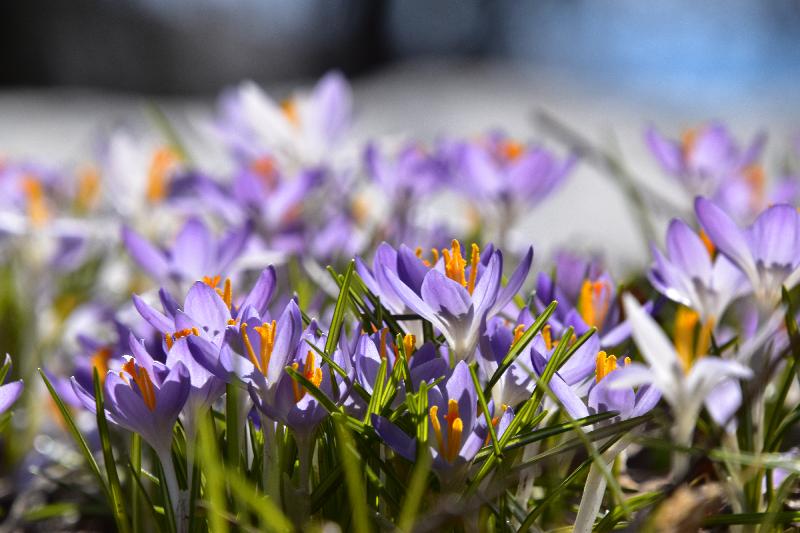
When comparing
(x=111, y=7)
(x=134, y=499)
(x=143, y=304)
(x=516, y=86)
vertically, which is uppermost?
(x=111, y=7)

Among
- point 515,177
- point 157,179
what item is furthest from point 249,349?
point 157,179

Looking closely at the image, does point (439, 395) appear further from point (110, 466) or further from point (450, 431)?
point (110, 466)

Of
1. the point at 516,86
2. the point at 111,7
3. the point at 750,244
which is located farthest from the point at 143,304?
the point at 111,7

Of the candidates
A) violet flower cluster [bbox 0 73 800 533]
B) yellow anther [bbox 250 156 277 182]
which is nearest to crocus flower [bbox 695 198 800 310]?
violet flower cluster [bbox 0 73 800 533]

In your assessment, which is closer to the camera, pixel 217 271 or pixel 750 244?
pixel 750 244

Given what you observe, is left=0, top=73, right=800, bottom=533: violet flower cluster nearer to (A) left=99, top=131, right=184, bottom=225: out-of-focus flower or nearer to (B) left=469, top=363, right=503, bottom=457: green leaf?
(B) left=469, top=363, right=503, bottom=457: green leaf

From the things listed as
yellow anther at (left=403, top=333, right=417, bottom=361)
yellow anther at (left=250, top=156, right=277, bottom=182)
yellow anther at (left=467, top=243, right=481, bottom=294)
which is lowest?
yellow anther at (left=403, top=333, right=417, bottom=361)

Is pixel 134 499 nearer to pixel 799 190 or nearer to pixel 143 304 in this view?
pixel 143 304

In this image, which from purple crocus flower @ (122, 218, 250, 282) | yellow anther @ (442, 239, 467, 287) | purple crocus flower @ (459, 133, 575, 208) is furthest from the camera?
purple crocus flower @ (459, 133, 575, 208)
